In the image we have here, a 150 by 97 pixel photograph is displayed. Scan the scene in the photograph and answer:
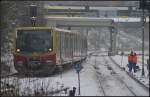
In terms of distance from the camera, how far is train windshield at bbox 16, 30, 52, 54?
30547 mm

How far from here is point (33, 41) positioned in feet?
101

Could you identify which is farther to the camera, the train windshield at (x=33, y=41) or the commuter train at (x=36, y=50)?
the train windshield at (x=33, y=41)

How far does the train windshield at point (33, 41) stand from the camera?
30.5 m

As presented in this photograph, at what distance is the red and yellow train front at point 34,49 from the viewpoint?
30188 mm

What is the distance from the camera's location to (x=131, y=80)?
101ft

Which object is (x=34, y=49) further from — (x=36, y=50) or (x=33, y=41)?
(x=33, y=41)

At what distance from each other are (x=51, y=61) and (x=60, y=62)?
1712mm

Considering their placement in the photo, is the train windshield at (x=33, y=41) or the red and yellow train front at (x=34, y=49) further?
the train windshield at (x=33, y=41)

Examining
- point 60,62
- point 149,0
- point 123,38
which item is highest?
point 149,0

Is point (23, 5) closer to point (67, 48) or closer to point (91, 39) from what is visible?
point (67, 48)

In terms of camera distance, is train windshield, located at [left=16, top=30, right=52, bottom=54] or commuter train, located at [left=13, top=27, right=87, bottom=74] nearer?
commuter train, located at [left=13, top=27, right=87, bottom=74]

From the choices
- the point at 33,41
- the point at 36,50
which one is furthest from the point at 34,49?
the point at 33,41

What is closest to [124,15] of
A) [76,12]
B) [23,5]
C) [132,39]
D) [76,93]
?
[76,12]

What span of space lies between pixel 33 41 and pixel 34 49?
1.60ft
